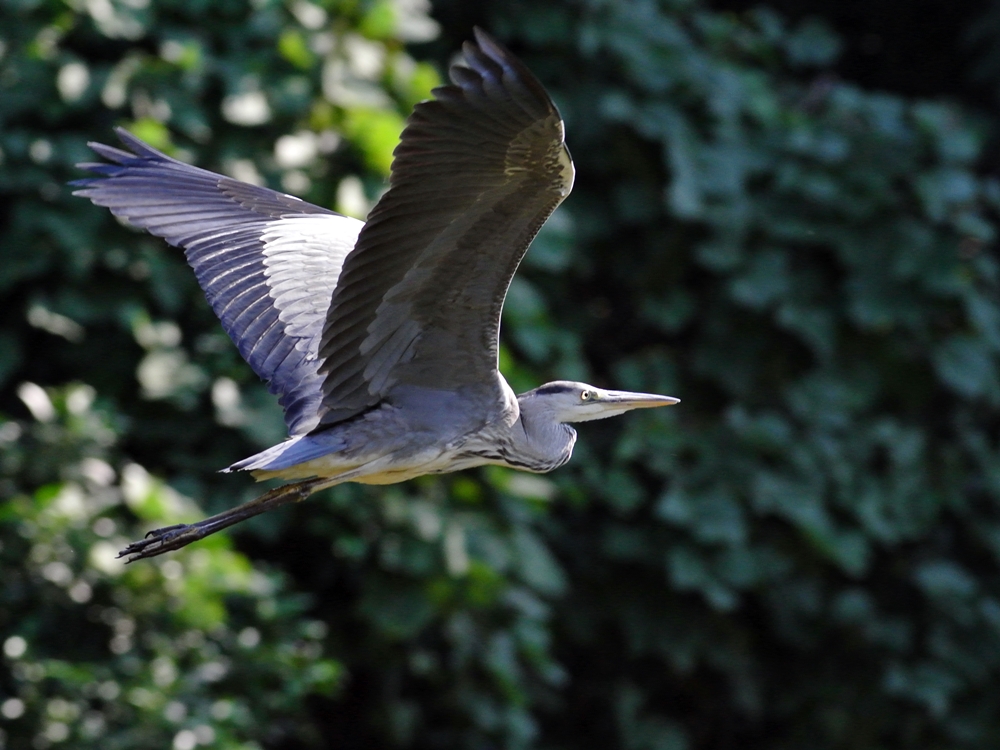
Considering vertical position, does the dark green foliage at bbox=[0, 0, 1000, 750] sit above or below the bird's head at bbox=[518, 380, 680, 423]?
below

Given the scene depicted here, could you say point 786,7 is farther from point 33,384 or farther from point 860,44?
point 33,384

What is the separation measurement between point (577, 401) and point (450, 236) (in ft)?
3.12

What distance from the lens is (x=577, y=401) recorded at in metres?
4.04

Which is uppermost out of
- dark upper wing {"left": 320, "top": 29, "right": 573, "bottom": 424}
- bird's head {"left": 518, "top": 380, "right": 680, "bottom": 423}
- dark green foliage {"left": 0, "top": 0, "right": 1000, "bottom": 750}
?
dark upper wing {"left": 320, "top": 29, "right": 573, "bottom": 424}

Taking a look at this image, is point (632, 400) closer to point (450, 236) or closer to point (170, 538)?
point (450, 236)

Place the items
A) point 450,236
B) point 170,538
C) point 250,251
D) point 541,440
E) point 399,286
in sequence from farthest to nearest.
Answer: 1. point 250,251
2. point 541,440
3. point 170,538
4. point 399,286
5. point 450,236

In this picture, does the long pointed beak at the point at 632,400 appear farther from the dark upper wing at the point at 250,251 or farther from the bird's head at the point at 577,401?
the dark upper wing at the point at 250,251

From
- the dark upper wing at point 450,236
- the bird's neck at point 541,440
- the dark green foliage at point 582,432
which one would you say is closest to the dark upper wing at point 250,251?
the dark upper wing at point 450,236

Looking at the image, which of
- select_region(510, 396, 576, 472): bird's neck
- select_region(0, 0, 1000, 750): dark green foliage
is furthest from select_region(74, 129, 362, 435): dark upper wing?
select_region(0, 0, 1000, 750): dark green foliage

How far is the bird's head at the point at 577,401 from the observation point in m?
4.01

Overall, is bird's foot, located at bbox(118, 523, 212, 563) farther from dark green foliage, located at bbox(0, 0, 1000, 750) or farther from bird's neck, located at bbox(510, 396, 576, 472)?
dark green foliage, located at bbox(0, 0, 1000, 750)

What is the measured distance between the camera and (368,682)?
596 cm

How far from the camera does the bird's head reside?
4008 millimetres

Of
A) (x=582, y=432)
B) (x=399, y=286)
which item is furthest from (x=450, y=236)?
(x=582, y=432)
